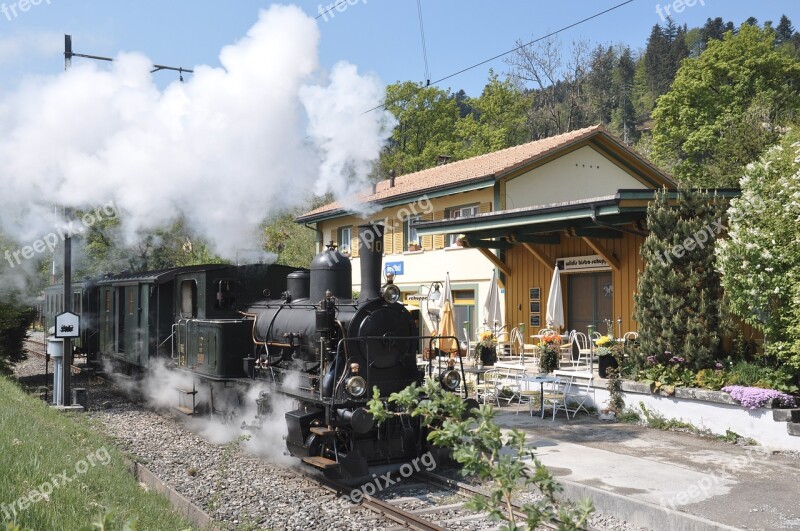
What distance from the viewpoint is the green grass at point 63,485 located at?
5012 mm

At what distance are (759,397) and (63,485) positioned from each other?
28.0ft

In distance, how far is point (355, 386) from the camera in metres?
8.12

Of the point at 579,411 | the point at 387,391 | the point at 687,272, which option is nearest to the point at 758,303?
the point at 687,272

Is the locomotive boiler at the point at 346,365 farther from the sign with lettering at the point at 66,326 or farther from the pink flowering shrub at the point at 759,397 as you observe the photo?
the sign with lettering at the point at 66,326

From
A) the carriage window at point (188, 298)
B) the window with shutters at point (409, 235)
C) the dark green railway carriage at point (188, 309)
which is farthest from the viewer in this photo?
the window with shutters at point (409, 235)

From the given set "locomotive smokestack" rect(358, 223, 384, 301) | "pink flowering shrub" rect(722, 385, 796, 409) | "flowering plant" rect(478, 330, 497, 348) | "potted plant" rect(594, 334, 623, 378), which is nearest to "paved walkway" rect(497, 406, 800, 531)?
"pink flowering shrub" rect(722, 385, 796, 409)

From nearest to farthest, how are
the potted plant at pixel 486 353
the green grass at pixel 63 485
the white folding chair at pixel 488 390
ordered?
1. the green grass at pixel 63 485
2. the white folding chair at pixel 488 390
3. the potted plant at pixel 486 353

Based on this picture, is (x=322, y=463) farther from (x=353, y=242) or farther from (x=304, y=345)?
(x=353, y=242)

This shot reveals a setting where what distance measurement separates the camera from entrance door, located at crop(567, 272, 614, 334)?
15383mm

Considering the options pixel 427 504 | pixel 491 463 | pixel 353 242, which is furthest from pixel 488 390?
pixel 353 242

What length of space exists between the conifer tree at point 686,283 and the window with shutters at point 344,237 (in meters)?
14.8

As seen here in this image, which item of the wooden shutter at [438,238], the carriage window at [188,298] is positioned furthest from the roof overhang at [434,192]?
the carriage window at [188,298]

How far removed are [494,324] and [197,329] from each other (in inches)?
317

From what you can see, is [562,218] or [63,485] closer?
[63,485]
